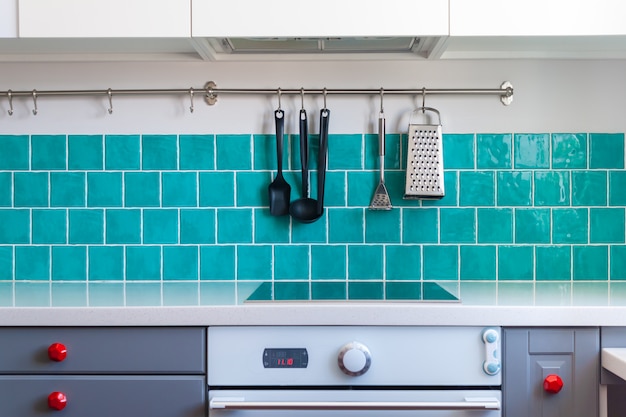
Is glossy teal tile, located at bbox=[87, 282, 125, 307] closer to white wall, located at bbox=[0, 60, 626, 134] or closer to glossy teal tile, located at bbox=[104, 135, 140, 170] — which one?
glossy teal tile, located at bbox=[104, 135, 140, 170]

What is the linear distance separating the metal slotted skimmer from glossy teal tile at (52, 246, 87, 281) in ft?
3.19

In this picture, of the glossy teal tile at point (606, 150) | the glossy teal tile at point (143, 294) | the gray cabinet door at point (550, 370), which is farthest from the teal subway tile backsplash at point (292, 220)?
the gray cabinet door at point (550, 370)

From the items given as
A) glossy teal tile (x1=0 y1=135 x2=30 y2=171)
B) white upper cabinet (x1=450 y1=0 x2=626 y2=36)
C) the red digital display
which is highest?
white upper cabinet (x1=450 y1=0 x2=626 y2=36)

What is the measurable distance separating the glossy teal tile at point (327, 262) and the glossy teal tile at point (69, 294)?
0.64 metres

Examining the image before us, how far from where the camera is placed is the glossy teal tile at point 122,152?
1.78m

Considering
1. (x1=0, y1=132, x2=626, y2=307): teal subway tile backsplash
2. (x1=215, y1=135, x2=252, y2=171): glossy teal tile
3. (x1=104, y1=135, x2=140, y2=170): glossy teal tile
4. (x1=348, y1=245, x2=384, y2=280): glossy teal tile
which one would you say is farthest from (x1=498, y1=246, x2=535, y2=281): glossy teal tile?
(x1=104, y1=135, x2=140, y2=170): glossy teal tile

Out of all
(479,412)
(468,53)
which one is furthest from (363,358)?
(468,53)

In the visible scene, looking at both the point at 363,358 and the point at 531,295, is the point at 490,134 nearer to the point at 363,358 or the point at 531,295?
the point at 531,295

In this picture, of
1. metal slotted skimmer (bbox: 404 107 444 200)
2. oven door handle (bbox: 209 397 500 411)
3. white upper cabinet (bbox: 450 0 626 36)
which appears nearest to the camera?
oven door handle (bbox: 209 397 500 411)

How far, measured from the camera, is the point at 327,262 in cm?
177

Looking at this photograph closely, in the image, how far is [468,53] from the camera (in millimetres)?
1700

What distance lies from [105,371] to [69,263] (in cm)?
61

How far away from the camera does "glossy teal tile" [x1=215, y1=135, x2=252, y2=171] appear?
5.82 ft

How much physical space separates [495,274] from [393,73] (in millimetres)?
660
